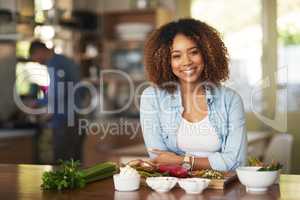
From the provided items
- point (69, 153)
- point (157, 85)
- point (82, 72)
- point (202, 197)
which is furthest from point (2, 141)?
point (202, 197)

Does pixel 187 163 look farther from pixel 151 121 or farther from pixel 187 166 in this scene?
pixel 151 121

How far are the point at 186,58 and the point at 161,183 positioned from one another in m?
0.63

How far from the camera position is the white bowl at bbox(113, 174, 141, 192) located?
160 cm

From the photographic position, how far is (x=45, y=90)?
4.13 meters

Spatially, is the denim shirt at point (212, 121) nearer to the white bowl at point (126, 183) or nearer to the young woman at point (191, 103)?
the young woman at point (191, 103)

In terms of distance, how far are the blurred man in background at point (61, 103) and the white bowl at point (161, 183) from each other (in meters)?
2.34

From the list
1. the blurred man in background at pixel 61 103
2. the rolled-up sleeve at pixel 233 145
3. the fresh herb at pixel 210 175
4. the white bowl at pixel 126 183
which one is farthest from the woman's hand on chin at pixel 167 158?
the blurred man in background at pixel 61 103

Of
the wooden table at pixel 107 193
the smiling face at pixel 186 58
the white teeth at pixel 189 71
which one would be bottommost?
the wooden table at pixel 107 193

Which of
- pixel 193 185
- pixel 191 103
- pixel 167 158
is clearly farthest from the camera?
pixel 191 103

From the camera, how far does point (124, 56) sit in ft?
16.8

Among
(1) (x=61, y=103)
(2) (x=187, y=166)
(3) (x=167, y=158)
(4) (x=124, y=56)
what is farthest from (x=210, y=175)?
(4) (x=124, y=56)

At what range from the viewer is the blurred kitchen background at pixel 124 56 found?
174 inches

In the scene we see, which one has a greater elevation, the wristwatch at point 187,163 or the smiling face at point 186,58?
the smiling face at point 186,58

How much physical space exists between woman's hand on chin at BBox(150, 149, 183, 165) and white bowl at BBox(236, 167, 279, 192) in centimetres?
42
